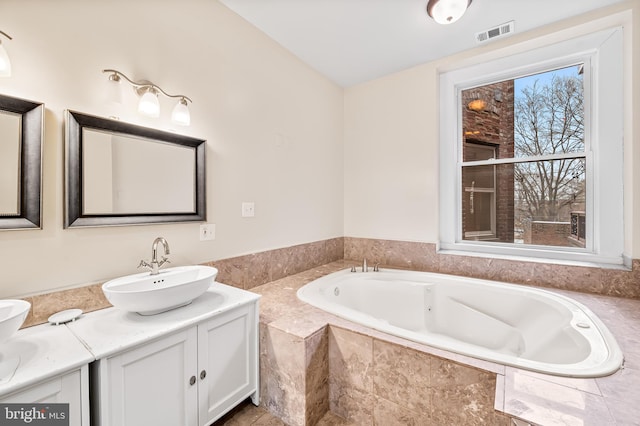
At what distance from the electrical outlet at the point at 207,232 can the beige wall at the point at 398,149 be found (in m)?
1.68

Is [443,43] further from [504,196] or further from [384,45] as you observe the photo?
[504,196]

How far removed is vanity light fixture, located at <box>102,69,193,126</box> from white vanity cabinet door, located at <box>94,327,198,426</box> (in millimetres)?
1170

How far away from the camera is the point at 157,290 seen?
1168 mm

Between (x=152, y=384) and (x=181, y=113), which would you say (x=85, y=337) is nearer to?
(x=152, y=384)

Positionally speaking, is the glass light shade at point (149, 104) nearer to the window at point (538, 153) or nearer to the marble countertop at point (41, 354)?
the marble countertop at point (41, 354)

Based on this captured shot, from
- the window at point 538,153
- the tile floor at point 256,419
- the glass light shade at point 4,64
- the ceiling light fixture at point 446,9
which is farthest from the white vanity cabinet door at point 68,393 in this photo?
the window at point 538,153

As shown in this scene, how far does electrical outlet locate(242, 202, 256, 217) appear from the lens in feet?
6.73

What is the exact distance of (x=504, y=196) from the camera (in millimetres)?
2408

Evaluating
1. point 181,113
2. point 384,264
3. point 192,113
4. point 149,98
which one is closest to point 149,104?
point 149,98

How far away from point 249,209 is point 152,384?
1234 millimetres

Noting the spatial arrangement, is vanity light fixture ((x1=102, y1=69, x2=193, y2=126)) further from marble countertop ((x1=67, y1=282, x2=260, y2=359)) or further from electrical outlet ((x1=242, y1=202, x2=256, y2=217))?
marble countertop ((x1=67, y1=282, x2=260, y2=359))

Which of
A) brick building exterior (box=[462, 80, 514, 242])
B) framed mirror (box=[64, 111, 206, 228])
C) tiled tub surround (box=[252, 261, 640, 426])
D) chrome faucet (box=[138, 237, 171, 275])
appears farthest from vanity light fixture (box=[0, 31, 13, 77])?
brick building exterior (box=[462, 80, 514, 242])

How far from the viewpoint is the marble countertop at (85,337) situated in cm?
87

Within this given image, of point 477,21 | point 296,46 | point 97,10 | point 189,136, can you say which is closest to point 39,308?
point 189,136
